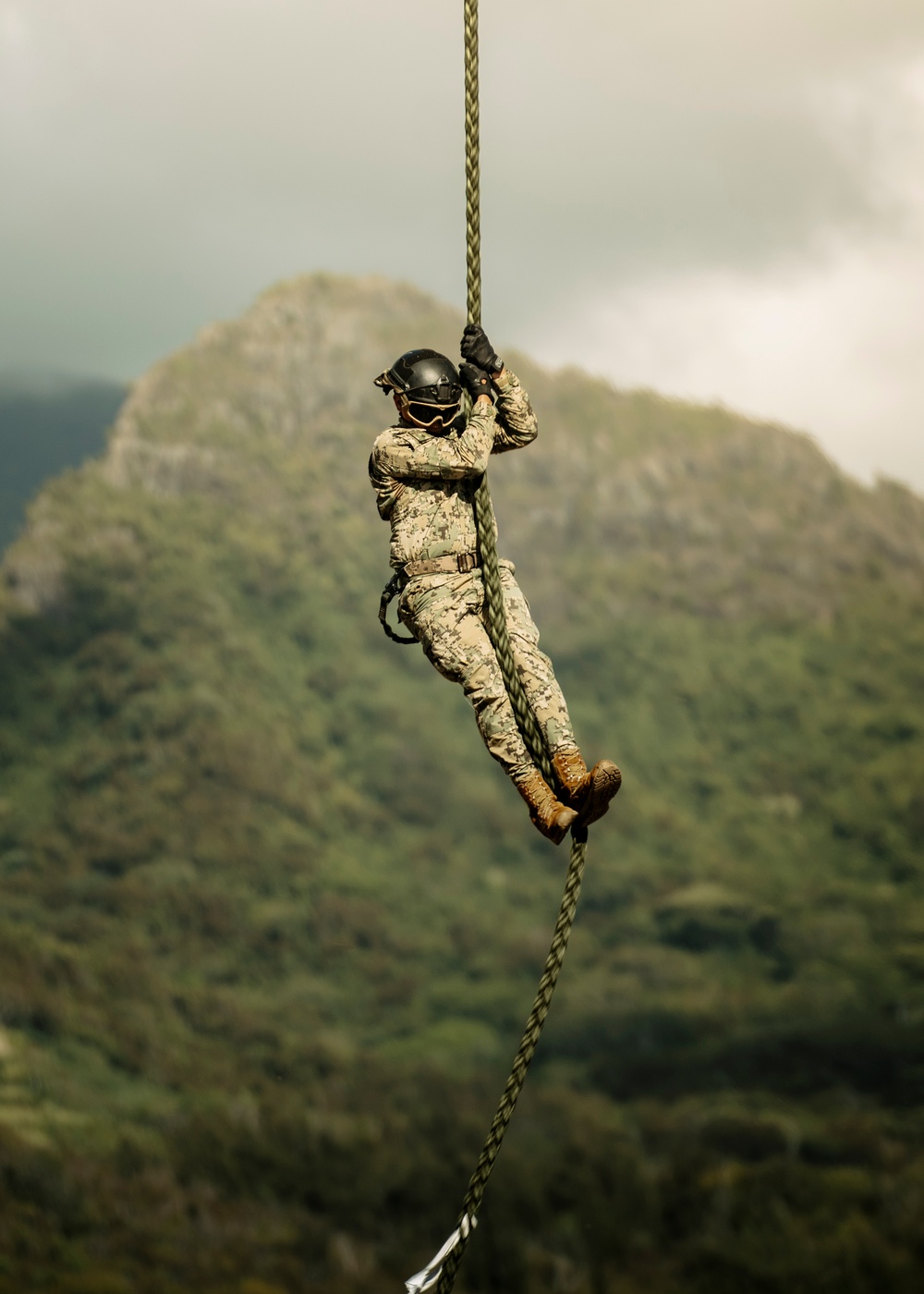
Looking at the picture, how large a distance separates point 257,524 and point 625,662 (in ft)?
133

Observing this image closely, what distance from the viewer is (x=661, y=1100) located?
13038 cm

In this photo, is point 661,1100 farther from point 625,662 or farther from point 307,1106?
point 625,662

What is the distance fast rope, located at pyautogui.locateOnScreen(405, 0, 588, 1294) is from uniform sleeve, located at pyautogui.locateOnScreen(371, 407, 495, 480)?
166mm

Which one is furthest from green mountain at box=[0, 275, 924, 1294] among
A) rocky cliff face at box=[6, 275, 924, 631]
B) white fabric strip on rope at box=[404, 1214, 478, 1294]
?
white fabric strip on rope at box=[404, 1214, 478, 1294]

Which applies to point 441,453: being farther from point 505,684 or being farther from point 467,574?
point 505,684

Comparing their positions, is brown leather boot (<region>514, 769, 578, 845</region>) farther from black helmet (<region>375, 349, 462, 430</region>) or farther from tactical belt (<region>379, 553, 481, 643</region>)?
black helmet (<region>375, 349, 462, 430</region>)

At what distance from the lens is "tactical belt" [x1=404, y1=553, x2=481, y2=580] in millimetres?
9875

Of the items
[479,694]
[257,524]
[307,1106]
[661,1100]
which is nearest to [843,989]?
[661,1100]

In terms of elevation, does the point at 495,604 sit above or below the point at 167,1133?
below

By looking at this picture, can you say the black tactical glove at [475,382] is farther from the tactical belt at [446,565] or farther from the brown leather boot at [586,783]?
the brown leather boot at [586,783]

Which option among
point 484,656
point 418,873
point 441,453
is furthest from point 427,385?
point 418,873

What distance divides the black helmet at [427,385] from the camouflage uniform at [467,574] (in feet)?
0.45

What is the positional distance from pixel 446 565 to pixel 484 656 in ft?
2.29

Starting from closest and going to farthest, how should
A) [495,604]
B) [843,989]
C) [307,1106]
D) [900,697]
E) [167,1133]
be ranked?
[495,604]
[167,1133]
[307,1106]
[843,989]
[900,697]
